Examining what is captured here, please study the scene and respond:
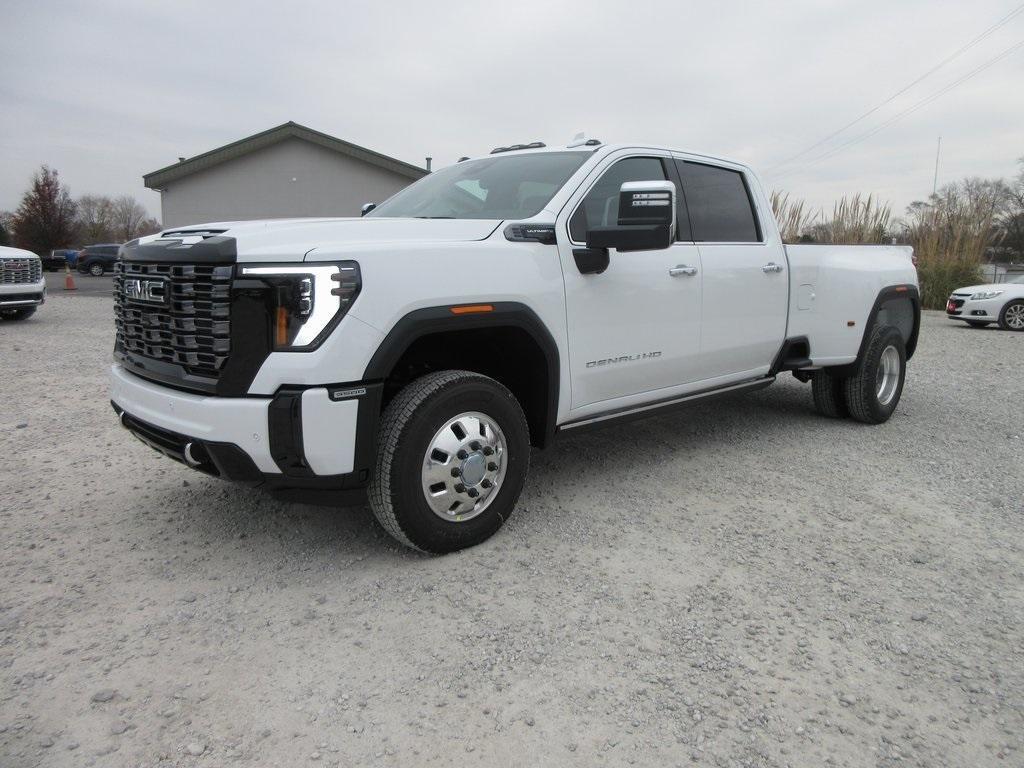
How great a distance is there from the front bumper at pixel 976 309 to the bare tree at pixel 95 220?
177 ft

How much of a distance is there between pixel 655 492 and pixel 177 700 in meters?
2.71

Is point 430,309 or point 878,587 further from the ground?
point 430,309

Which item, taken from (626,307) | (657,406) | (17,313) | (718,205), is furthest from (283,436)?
(17,313)

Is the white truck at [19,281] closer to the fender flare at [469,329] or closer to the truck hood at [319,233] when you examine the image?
the truck hood at [319,233]

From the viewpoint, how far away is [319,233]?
9.86ft

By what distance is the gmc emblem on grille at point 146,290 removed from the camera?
9.98 ft

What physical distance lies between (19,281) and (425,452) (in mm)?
12628

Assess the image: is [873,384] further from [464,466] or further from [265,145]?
[265,145]

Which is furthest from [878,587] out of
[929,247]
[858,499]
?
[929,247]

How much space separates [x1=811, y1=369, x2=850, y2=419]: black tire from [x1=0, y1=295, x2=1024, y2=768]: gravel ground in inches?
46.0

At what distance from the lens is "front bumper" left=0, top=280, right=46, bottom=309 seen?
40.7ft

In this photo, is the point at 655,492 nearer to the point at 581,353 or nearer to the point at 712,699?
the point at 581,353

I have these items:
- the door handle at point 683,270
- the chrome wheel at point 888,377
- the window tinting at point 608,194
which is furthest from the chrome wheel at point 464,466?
the chrome wheel at point 888,377

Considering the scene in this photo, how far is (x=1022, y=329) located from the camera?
47.4 feet
